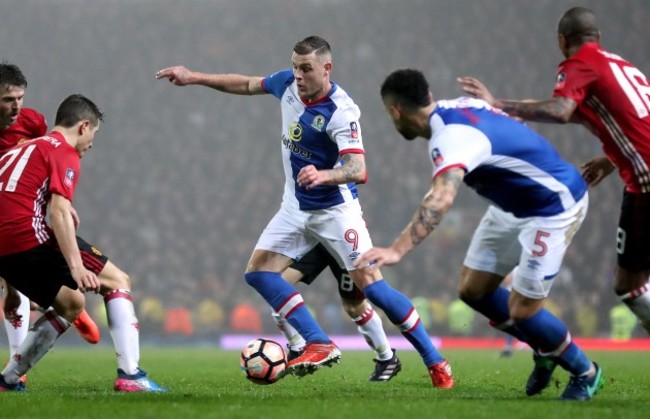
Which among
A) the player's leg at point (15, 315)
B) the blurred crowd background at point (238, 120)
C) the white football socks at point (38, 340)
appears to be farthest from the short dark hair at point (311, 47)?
the blurred crowd background at point (238, 120)

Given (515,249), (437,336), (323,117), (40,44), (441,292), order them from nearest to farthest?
(515,249)
(323,117)
(437,336)
(441,292)
(40,44)

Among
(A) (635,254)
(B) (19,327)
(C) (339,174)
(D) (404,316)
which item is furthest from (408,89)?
(B) (19,327)

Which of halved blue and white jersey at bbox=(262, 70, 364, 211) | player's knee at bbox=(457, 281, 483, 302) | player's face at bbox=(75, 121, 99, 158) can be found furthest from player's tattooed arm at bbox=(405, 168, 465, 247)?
player's face at bbox=(75, 121, 99, 158)

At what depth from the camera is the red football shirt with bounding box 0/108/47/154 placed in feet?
26.8

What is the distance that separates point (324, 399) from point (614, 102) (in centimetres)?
293

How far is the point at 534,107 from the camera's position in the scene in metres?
6.43

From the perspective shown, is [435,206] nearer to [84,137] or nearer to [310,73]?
[310,73]

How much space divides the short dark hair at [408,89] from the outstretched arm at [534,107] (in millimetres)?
487

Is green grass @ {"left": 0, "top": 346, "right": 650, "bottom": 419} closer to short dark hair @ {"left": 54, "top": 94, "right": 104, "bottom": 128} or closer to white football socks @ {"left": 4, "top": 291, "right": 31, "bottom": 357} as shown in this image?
white football socks @ {"left": 4, "top": 291, "right": 31, "bottom": 357}

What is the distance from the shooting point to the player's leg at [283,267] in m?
7.98

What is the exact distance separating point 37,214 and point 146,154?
2125 cm

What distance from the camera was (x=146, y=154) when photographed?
2809cm

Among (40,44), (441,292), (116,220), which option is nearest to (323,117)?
(441,292)

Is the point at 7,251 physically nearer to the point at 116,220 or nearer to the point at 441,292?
the point at 441,292
